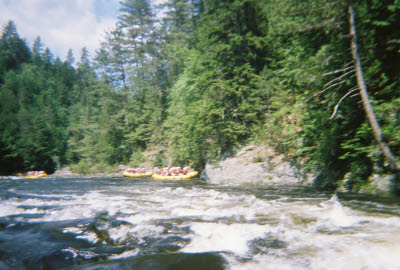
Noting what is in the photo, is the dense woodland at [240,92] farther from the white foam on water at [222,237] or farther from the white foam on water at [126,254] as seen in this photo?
the white foam on water at [126,254]

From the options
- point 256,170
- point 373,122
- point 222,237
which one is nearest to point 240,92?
point 256,170

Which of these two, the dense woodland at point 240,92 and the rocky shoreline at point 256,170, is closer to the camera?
the dense woodland at point 240,92

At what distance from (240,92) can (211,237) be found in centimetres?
1096

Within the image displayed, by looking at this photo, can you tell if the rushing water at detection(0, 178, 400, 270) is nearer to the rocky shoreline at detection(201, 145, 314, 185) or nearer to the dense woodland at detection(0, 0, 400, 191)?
the dense woodland at detection(0, 0, 400, 191)

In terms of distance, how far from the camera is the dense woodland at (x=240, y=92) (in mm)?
5742

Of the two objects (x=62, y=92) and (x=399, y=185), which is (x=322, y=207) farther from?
(x=62, y=92)

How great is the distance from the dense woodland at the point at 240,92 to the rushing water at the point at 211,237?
253 centimetres

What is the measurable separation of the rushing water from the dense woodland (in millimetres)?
2533

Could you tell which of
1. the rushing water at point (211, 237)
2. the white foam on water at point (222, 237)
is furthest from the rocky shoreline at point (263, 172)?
the white foam on water at point (222, 237)

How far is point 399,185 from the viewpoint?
511 cm

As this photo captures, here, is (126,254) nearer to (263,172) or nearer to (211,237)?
(211,237)

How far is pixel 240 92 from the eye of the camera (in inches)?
523

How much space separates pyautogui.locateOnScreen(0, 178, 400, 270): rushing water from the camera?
104 inches

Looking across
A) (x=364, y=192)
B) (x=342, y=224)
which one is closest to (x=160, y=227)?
(x=342, y=224)
